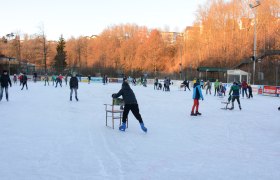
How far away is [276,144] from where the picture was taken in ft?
23.7

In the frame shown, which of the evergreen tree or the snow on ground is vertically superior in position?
the evergreen tree

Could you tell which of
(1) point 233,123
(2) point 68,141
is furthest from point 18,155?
(1) point 233,123

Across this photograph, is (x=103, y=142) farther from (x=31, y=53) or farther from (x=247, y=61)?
(x=31, y=53)

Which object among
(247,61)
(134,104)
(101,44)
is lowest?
(134,104)

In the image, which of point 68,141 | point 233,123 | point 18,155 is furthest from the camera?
point 233,123

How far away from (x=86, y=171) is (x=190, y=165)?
1829 millimetres

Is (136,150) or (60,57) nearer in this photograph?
(136,150)

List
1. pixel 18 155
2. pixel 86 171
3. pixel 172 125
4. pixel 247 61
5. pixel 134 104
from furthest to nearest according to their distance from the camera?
pixel 247 61, pixel 172 125, pixel 134 104, pixel 18 155, pixel 86 171

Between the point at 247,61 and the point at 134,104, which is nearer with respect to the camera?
the point at 134,104

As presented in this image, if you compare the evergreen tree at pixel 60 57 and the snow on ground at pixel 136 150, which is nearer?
the snow on ground at pixel 136 150

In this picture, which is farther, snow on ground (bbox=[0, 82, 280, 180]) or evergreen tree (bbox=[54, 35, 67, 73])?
evergreen tree (bbox=[54, 35, 67, 73])

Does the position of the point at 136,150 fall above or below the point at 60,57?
below

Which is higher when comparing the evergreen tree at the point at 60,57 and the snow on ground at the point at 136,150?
the evergreen tree at the point at 60,57

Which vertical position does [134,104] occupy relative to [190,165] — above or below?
above
